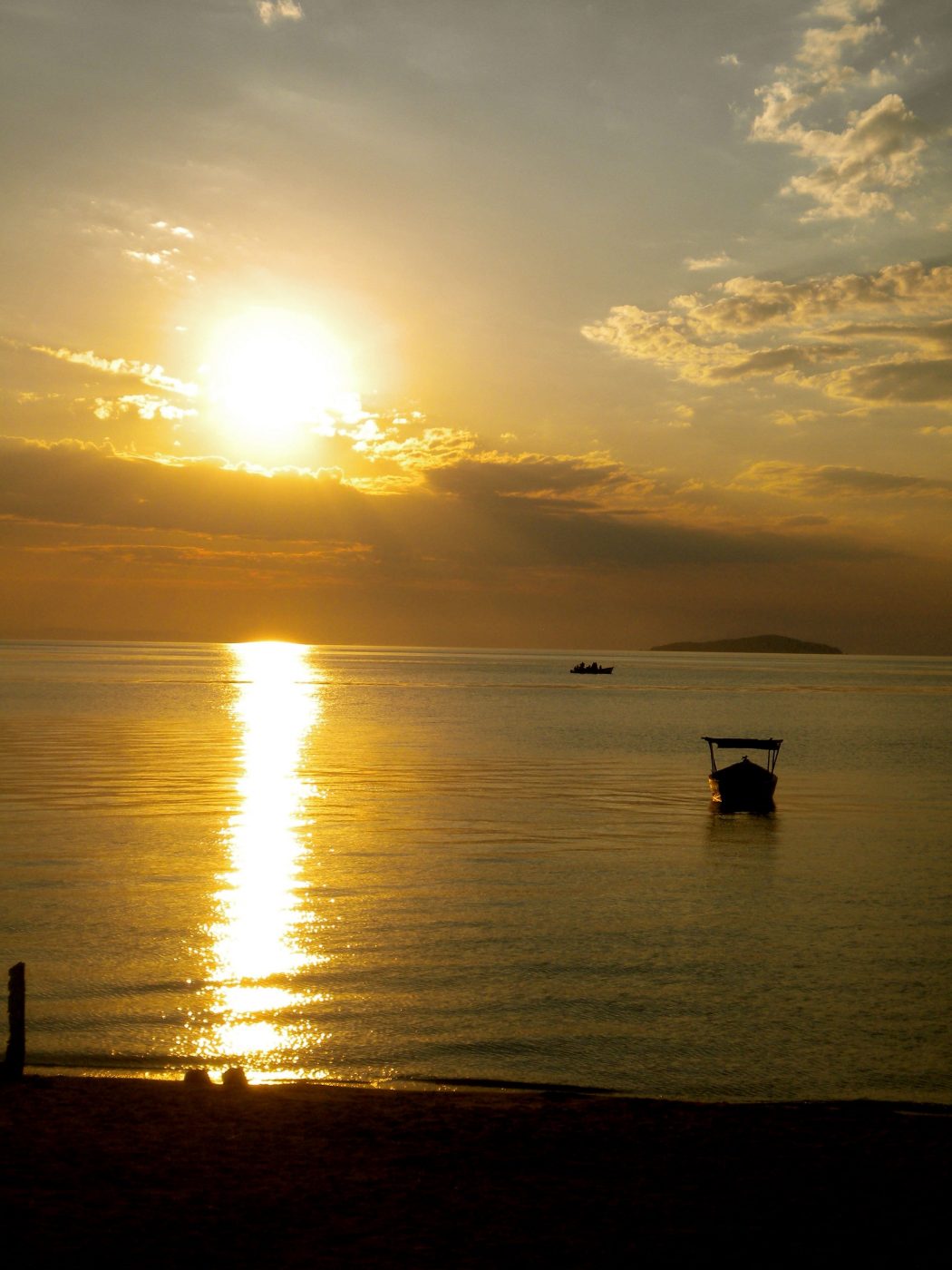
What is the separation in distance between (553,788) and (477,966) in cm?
3021

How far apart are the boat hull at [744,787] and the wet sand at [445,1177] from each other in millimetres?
31819

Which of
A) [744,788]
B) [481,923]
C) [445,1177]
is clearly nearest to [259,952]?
[481,923]

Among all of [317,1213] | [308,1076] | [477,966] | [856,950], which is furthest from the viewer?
[856,950]

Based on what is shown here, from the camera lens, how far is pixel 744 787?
45406 mm

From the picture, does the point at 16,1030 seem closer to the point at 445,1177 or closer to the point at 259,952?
the point at 445,1177

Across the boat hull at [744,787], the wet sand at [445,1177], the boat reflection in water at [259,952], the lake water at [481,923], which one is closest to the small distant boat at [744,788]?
the boat hull at [744,787]

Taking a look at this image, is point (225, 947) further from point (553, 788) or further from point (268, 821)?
point (553, 788)

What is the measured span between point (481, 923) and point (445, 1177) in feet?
44.0

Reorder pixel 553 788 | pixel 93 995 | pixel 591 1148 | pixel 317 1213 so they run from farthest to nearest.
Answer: pixel 553 788
pixel 93 995
pixel 591 1148
pixel 317 1213

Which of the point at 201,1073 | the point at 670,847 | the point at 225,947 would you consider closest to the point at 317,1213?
the point at 201,1073

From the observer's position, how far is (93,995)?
749 inches

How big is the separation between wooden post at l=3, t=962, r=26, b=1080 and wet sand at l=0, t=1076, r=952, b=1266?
0.28 metres

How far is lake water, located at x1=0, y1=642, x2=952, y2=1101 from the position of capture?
54.6 feet

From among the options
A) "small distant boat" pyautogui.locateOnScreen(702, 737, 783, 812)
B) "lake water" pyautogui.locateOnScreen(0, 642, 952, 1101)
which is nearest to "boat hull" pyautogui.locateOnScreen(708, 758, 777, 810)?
"small distant boat" pyautogui.locateOnScreen(702, 737, 783, 812)
